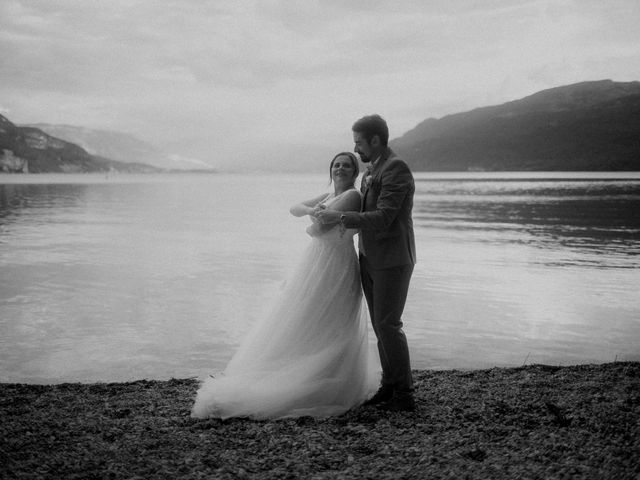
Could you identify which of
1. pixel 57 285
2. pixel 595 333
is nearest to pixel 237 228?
pixel 57 285

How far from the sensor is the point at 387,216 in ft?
15.5

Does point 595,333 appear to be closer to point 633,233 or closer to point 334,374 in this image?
point 334,374

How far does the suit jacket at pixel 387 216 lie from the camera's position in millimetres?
4730

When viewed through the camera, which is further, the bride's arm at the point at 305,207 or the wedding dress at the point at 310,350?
the bride's arm at the point at 305,207

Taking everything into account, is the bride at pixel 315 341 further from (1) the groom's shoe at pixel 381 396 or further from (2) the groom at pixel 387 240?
(2) the groom at pixel 387 240

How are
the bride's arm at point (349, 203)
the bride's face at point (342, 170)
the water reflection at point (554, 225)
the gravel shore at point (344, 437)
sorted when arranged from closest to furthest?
1. the gravel shore at point (344, 437)
2. the bride's arm at point (349, 203)
3. the bride's face at point (342, 170)
4. the water reflection at point (554, 225)

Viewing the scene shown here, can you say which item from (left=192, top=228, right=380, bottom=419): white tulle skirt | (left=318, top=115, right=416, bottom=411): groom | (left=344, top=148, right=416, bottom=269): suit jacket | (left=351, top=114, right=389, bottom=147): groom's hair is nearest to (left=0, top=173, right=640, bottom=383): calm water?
(left=192, top=228, right=380, bottom=419): white tulle skirt

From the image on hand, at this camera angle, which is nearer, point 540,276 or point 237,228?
point 540,276

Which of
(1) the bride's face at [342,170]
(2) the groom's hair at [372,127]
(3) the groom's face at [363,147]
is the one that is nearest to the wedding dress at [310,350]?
(1) the bride's face at [342,170]

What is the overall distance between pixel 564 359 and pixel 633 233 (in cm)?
1890

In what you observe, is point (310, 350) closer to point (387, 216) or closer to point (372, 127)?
point (387, 216)

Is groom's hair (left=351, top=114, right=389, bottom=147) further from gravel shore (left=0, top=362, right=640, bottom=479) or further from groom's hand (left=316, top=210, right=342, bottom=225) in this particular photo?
gravel shore (left=0, top=362, right=640, bottom=479)

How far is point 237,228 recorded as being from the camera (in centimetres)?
2719

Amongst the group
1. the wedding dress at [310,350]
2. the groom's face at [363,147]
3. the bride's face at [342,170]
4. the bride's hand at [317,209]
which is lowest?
the wedding dress at [310,350]
